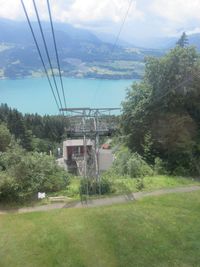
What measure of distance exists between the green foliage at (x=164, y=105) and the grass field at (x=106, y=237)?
24.8ft

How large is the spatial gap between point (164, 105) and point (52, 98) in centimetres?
14330

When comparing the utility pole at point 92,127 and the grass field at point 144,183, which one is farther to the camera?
the utility pole at point 92,127

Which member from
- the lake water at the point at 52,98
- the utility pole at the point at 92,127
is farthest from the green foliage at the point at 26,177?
the lake water at the point at 52,98

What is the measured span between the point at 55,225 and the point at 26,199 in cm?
→ 277

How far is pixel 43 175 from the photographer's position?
13.8 m

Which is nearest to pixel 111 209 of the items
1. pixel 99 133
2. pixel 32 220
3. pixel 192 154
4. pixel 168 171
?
pixel 32 220

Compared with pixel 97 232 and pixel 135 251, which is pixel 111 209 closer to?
pixel 97 232

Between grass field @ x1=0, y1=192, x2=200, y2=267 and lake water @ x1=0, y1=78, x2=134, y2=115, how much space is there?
102458 mm

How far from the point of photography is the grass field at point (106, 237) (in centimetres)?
884

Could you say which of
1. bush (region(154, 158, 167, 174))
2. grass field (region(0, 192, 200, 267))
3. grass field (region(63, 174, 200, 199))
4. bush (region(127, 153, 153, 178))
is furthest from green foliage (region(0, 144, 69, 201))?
bush (region(154, 158, 167, 174))

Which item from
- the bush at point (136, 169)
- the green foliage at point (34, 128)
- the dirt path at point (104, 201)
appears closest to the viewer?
the dirt path at point (104, 201)

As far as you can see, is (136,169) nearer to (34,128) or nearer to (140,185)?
(140,185)

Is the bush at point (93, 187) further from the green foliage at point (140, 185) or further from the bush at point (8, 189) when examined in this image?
the bush at point (8, 189)

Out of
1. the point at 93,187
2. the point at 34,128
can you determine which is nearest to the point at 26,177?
the point at 93,187
